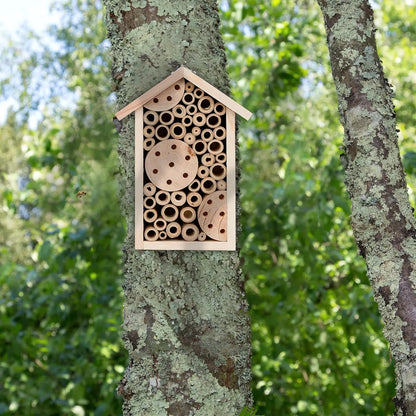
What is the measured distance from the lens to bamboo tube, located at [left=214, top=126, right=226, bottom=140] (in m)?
1.47

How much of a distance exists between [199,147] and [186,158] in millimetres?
46

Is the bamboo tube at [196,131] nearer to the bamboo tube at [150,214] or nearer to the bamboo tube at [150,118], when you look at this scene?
the bamboo tube at [150,118]

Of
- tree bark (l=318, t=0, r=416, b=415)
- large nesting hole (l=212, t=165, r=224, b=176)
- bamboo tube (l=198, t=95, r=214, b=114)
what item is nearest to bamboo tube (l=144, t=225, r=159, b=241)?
large nesting hole (l=212, t=165, r=224, b=176)

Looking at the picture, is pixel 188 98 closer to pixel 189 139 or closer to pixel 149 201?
pixel 189 139

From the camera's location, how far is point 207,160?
57.6 inches

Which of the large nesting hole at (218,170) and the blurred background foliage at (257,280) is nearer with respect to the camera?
the large nesting hole at (218,170)

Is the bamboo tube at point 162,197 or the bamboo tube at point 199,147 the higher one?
the bamboo tube at point 199,147

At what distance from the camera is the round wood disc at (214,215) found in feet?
4.64

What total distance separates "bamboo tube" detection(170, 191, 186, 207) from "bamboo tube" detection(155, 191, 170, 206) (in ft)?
0.04

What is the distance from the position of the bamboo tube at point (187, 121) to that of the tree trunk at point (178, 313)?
0.11 metres

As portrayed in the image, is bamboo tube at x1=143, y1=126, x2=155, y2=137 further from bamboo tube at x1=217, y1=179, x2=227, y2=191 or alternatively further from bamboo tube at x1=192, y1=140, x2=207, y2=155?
bamboo tube at x1=217, y1=179, x2=227, y2=191

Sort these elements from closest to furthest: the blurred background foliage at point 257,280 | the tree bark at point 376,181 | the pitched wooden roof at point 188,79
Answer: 1. the tree bark at point 376,181
2. the pitched wooden roof at point 188,79
3. the blurred background foliage at point 257,280

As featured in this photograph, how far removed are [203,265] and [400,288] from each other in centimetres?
46

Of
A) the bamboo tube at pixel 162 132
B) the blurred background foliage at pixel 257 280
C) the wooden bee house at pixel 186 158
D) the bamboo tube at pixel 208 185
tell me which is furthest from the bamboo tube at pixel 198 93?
the blurred background foliage at pixel 257 280
